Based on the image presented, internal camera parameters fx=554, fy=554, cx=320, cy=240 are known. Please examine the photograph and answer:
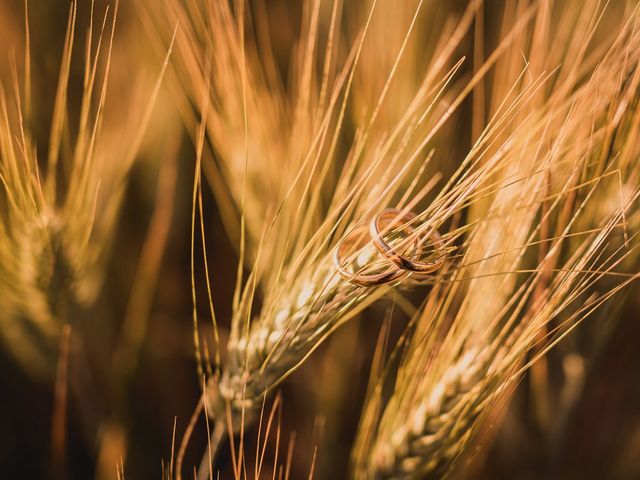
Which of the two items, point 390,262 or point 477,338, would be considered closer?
point 390,262

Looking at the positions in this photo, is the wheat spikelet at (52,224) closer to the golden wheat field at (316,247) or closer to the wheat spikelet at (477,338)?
the golden wheat field at (316,247)

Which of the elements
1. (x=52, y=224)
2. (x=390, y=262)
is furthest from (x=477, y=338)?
(x=52, y=224)

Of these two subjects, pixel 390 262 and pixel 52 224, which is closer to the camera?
pixel 390 262

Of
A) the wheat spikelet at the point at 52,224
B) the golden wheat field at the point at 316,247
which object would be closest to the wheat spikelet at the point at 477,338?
the golden wheat field at the point at 316,247

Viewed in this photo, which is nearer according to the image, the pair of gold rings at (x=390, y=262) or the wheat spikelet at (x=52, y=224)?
the pair of gold rings at (x=390, y=262)

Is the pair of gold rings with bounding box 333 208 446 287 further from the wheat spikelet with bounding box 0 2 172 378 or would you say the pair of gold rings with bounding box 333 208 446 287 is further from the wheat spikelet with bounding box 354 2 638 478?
the wheat spikelet with bounding box 0 2 172 378

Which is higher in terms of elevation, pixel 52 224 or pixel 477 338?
pixel 52 224

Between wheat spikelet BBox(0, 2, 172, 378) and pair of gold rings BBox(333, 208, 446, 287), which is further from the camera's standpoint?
wheat spikelet BBox(0, 2, 172, 378)

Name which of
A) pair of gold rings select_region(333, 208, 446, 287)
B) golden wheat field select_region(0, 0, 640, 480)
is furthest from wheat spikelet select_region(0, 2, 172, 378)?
pair of gold rings select_region(333, 208, 446, 287)

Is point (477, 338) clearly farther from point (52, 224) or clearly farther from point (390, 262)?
point (52, 224)
